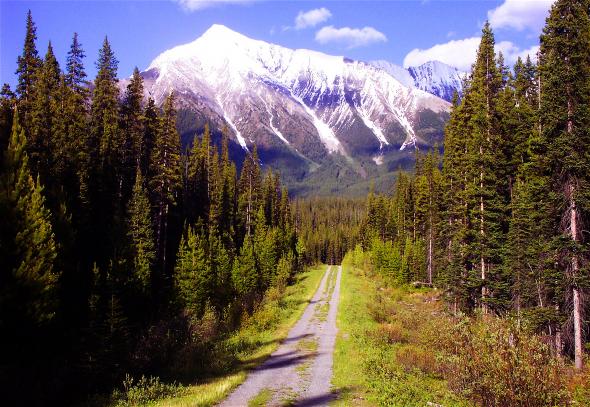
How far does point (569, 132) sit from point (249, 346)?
19213mm

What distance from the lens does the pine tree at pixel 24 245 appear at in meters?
16.6

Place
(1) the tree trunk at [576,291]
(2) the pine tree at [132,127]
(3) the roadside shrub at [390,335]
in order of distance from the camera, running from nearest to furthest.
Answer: (1) the tree trunk at [576,291] → (3) the roadside shrub at [390,335] → (2) the pine tree at [132,127]

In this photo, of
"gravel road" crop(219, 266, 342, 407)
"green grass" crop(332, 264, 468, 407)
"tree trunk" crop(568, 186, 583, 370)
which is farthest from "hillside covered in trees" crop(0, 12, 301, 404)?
"tree trunk" crop(568, 186, 583, 370)

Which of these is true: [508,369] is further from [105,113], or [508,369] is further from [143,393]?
[105,113]

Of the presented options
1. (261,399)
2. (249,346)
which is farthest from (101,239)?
(261,399)

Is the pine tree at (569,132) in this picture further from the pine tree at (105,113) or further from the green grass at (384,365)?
the pine tree at (105,113)

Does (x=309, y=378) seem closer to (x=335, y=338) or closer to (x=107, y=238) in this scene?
(x=335, y=338)

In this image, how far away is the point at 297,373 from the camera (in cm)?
1738

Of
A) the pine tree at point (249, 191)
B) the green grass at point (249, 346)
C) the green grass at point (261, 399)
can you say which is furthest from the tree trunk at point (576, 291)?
the pine tree at point (249, 191)

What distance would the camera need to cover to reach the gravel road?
1381 cm

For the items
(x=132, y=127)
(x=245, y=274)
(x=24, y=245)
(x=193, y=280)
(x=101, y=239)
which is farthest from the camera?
(x=245, y=274)

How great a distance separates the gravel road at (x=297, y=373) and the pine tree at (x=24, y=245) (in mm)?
8718

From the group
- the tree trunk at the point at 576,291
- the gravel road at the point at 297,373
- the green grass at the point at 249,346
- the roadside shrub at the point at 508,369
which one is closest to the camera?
the roadside shrub at the point at 508,369

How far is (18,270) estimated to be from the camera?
16453 millimetres
